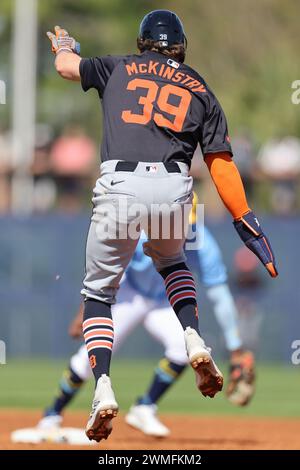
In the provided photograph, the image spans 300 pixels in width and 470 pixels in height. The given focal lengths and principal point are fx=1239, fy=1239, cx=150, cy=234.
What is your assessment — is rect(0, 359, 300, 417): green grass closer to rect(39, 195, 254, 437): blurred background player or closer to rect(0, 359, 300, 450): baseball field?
rect(0, 359, 300, 450): baseball field

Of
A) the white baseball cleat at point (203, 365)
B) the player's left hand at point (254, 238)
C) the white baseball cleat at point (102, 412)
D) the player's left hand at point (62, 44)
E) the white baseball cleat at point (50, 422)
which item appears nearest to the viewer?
the white baseball cleat at point (102, 412)

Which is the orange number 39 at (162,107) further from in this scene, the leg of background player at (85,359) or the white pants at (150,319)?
the white pants at (150,319)

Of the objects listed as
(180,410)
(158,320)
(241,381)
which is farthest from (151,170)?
(180,410)

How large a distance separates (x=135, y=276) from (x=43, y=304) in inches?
363

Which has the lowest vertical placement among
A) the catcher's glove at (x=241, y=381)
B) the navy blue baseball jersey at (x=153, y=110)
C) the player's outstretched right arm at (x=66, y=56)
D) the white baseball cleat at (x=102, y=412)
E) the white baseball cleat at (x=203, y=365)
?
the white baseball cleat at (x=102, y=412)

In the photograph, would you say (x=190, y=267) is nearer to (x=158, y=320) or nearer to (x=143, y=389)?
(x=158, y=320)

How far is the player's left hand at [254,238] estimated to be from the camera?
691cm

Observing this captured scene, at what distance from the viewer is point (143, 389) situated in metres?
13.4

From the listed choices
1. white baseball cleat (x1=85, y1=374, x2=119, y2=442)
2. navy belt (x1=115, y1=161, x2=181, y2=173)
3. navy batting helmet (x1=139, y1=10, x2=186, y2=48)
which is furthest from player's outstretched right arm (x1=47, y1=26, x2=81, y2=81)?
white baseball cleat (x1=85, y1=374, x2=119, y2=442)

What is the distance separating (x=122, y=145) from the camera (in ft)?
22.4

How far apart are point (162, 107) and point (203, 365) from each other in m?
1.43

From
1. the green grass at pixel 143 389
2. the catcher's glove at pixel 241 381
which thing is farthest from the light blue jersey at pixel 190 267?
the green grass at pixel 143 389

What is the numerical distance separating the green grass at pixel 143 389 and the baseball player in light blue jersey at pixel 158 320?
8.24 feet

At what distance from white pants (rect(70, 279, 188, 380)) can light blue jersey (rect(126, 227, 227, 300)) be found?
0.06m
